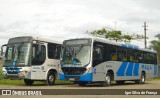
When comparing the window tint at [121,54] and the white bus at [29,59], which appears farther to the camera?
the window tint at [121,54]

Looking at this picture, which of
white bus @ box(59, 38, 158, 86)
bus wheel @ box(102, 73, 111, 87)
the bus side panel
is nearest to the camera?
white bus @ box(59, 38, 158, 86)

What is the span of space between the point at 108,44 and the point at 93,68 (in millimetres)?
2777

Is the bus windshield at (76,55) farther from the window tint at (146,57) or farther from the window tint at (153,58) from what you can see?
the window tint at (153,58)

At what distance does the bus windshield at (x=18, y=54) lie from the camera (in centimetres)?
2067

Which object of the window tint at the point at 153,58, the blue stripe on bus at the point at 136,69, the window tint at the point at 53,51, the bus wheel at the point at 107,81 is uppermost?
the window tint at the point at 53,51

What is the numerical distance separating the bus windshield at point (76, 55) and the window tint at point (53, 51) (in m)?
1.45

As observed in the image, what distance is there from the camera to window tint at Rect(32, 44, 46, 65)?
2094 centimetres

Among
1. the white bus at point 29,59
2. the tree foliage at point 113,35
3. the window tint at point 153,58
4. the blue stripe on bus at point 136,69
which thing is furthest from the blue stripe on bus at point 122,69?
the tree foliage at point 113,35

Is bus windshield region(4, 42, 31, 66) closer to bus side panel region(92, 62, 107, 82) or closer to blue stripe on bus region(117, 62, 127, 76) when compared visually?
bus side panel region(92, 62, 107, 82)

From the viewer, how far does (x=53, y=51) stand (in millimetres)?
22875

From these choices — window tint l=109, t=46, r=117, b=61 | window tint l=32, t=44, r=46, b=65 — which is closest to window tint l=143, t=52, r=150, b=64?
window tint l=109, t=46, r=117, b=61

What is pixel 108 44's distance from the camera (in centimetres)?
2248

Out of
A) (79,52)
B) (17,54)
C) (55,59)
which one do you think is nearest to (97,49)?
(79,52)

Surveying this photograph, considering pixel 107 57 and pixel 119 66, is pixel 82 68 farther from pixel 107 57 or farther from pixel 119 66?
pixel 119 66
